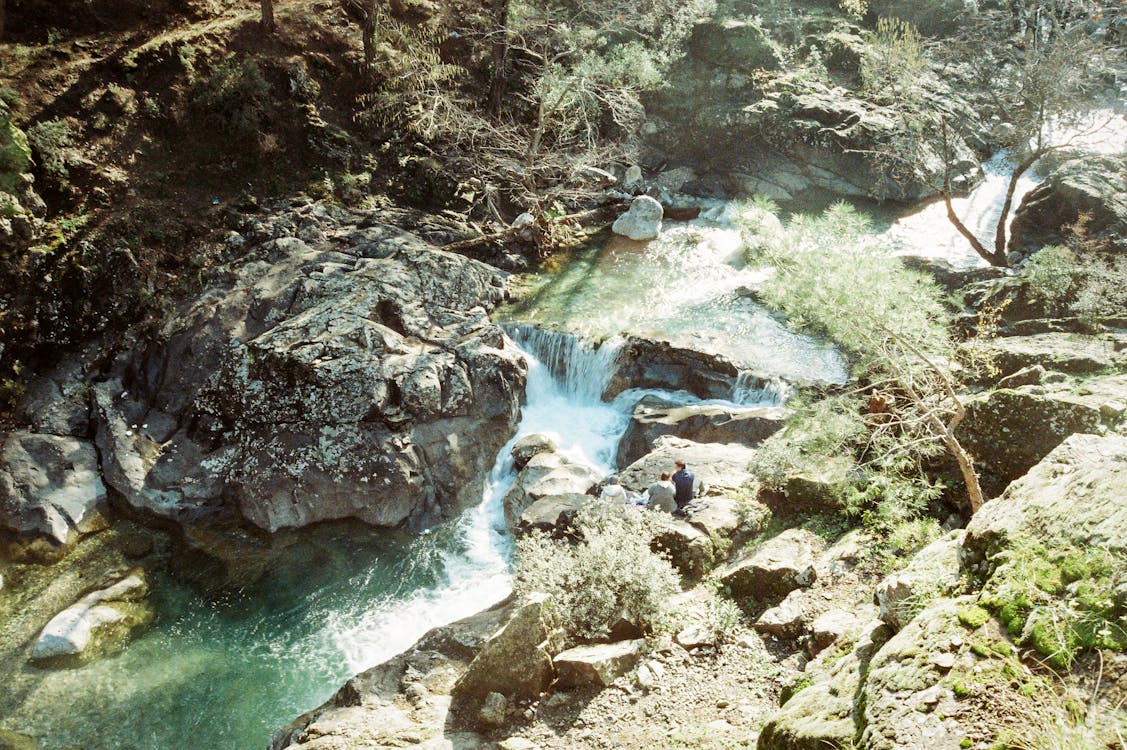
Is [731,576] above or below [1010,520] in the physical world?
below

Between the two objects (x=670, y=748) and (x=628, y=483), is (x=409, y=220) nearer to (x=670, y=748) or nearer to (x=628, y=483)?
(x=628, y=483)

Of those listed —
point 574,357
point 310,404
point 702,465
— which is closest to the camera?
point 702,465

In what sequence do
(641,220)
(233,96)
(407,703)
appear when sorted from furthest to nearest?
(641,220)
(233,96)
(407,703)

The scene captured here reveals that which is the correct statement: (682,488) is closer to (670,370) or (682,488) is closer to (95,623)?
(670,370)

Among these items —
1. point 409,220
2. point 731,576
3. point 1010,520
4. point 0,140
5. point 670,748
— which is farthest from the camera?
point 409,220

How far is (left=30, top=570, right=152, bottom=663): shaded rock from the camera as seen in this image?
32.4 ft

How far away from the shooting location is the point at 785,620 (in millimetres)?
7824

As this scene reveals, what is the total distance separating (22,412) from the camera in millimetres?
12898

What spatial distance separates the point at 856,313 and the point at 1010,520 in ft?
17.5

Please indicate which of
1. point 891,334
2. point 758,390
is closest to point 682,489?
point 891,334

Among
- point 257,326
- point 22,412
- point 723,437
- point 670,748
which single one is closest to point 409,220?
point 257,326

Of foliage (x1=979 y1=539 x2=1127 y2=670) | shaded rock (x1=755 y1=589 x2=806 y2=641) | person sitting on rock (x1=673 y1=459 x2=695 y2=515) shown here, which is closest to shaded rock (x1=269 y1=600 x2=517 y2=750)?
shaded rock (x1=755 y1=589 x2=806 y2=641)

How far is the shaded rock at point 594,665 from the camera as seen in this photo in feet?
23.6

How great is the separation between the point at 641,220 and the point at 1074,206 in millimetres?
12564
